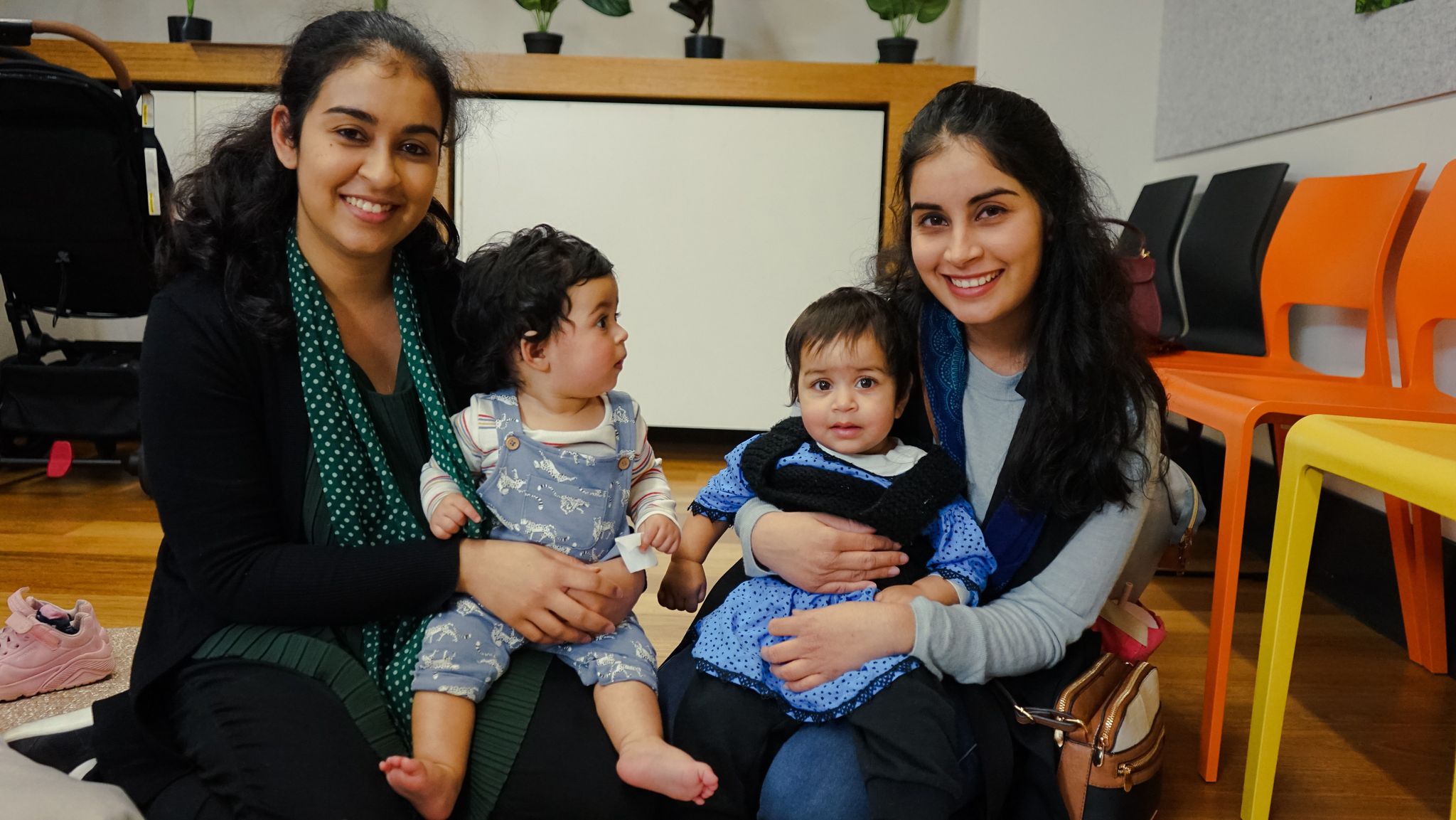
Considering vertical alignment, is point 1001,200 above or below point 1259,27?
below

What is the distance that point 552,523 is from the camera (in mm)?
1146

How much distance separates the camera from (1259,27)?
2418 millimetres

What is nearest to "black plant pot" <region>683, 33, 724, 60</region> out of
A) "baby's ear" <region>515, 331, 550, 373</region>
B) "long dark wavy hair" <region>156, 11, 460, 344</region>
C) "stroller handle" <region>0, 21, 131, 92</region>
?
"stroller handle" <region>0, 21, 131, 92</region>

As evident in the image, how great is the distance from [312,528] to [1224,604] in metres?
1.16

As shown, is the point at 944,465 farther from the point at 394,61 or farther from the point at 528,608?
the point at 394,61

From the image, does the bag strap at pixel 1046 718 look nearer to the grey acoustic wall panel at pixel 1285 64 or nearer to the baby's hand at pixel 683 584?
the baby's hand at pixel 683 584

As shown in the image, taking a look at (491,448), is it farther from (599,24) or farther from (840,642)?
(599,24)

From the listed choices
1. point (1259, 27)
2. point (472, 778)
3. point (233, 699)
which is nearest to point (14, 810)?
point (233, 699)

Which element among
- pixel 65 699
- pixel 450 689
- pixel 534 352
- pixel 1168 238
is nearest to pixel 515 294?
pixel 534 352

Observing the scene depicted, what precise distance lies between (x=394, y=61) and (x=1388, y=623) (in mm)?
1955

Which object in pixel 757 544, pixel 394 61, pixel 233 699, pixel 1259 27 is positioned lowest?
pixel 233 699

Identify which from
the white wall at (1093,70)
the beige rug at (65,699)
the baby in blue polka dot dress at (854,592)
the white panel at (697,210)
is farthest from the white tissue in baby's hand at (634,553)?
the white wall at (1093,70)

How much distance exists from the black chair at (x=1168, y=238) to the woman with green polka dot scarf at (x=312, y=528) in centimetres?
188

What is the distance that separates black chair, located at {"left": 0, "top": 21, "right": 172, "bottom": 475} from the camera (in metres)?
2.45
